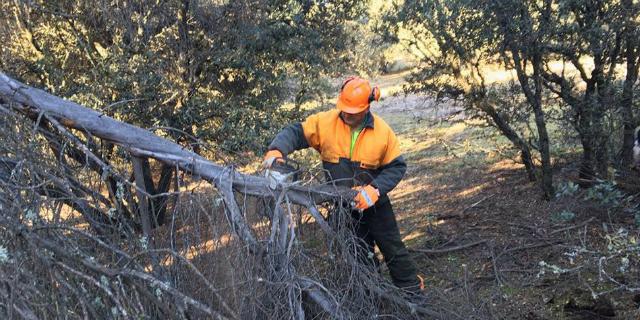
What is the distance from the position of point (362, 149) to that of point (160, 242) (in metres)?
1.56

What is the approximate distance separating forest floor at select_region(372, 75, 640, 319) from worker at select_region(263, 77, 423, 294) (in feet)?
1.84

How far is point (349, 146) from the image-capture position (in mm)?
3988

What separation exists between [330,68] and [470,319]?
4.90 m

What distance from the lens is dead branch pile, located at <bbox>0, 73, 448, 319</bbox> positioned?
7.32 ft

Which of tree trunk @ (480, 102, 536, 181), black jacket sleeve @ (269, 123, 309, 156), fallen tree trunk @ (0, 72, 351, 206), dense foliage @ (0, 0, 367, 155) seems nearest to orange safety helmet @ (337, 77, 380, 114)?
black jacket sleeve @ (269, 123, 309, 156)

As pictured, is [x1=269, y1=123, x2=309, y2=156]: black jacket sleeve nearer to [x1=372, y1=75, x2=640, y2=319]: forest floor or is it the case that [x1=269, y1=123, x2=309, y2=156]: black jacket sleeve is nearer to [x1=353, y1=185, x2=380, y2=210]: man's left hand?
[x1=353, y1=185, x2=380, y2=210]: man's left hand

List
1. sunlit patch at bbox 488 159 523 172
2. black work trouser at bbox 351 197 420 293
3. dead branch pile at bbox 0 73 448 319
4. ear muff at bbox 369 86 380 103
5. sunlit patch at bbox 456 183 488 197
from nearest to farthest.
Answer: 1. dead branch pile at bbox 0 73 448 319
2. ear muff at bbox 369 86 380 103
3. black work trouser at bbox 351 197 420 293
4. sunlit patch at bbox 456 183 488 197
5. sunlit patch at bbox 488 159 523 172

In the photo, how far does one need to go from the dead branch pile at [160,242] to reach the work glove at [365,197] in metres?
0.20

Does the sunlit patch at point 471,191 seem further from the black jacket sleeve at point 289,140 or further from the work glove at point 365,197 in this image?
the work glove at point 365,197

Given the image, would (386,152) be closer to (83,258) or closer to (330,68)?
(83,258)

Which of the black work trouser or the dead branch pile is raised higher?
the dead branch pile

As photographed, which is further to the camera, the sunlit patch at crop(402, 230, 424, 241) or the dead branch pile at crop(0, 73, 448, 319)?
the sunlit patch at crop(402, 230, 424, 241)

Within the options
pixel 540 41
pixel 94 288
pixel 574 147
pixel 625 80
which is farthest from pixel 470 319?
pixel 574 147

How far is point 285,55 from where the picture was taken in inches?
274
